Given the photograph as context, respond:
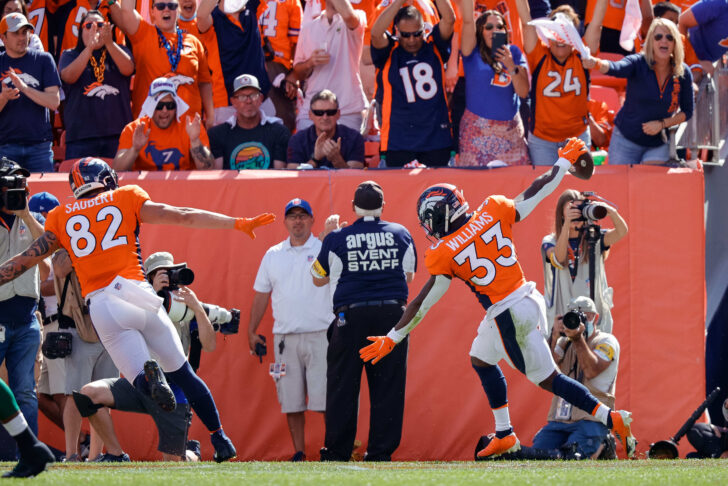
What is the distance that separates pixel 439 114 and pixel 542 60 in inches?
40.5

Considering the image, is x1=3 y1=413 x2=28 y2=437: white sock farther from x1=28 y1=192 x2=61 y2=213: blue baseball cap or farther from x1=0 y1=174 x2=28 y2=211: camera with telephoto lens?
x1=28 y1=192 x2=61 y2=213: blue baseball cap

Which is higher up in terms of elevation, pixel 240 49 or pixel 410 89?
pixel 240 49

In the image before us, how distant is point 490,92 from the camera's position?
9.59 m

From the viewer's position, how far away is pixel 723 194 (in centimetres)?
1012

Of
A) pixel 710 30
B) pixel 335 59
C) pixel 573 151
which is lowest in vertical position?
pixel 573 151

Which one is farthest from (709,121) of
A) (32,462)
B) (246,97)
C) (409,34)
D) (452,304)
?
(32,462)

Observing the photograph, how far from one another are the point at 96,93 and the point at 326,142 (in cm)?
216

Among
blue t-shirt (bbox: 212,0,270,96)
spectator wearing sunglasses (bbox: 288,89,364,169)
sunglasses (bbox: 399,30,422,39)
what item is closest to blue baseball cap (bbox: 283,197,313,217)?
spectator wearing sunglasses (bbox: 288,89,364,169)

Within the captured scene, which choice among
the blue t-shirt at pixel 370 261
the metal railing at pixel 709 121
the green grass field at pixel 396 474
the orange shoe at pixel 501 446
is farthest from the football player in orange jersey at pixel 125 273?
the metal railing at pixel 709 121

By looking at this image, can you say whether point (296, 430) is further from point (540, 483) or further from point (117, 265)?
point (540, 483)

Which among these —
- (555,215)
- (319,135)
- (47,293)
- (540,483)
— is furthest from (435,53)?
(540,483)

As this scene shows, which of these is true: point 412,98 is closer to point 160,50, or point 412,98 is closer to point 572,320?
point 160,50

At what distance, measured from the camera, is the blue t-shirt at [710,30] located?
1054cm

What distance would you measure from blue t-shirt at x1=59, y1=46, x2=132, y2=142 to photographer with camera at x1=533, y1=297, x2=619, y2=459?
14.5 feet
